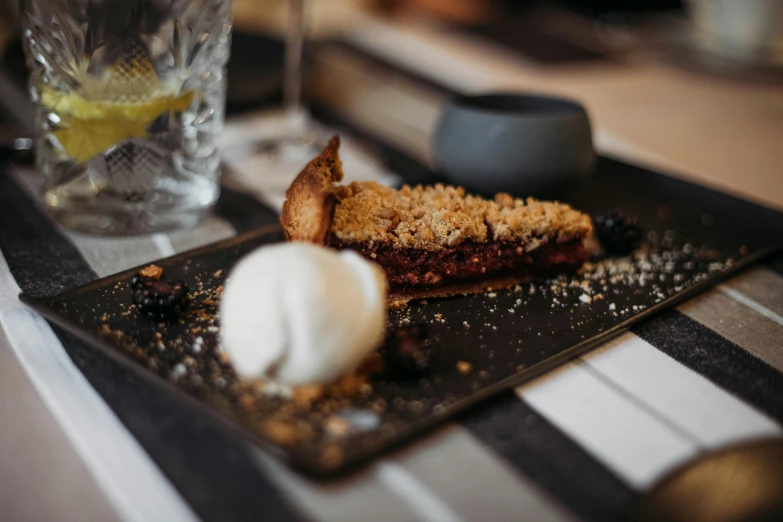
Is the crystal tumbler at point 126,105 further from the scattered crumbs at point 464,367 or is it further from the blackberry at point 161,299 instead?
the scattered crumbs at point 464,367

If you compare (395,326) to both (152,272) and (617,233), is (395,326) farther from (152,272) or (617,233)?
(617,233)

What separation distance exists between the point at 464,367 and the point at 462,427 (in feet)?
0.35

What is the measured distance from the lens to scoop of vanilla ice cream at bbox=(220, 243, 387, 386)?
840 millimetres

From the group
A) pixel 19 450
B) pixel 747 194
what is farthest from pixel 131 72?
pixel 747 194

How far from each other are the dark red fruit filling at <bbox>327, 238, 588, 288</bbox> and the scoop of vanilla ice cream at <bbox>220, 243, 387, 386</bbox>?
0.24 metres

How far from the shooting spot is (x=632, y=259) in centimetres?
133

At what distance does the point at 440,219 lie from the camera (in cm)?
116

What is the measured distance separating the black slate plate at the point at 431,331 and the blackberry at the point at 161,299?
2cm

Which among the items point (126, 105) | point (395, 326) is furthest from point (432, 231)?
point (126, 105)

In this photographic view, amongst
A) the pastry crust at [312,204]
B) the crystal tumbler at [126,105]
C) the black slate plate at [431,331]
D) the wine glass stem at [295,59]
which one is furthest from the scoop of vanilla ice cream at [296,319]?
the wine glass stem at [295,59]

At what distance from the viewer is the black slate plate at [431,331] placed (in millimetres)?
797

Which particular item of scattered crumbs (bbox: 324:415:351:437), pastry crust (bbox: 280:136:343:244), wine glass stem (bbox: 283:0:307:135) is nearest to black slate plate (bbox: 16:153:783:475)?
scattered crumbs (bbox: 324:415:351:437)

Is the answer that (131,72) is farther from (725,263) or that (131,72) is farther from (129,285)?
(725,263)

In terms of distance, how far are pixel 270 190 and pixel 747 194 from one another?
112 centimetres
